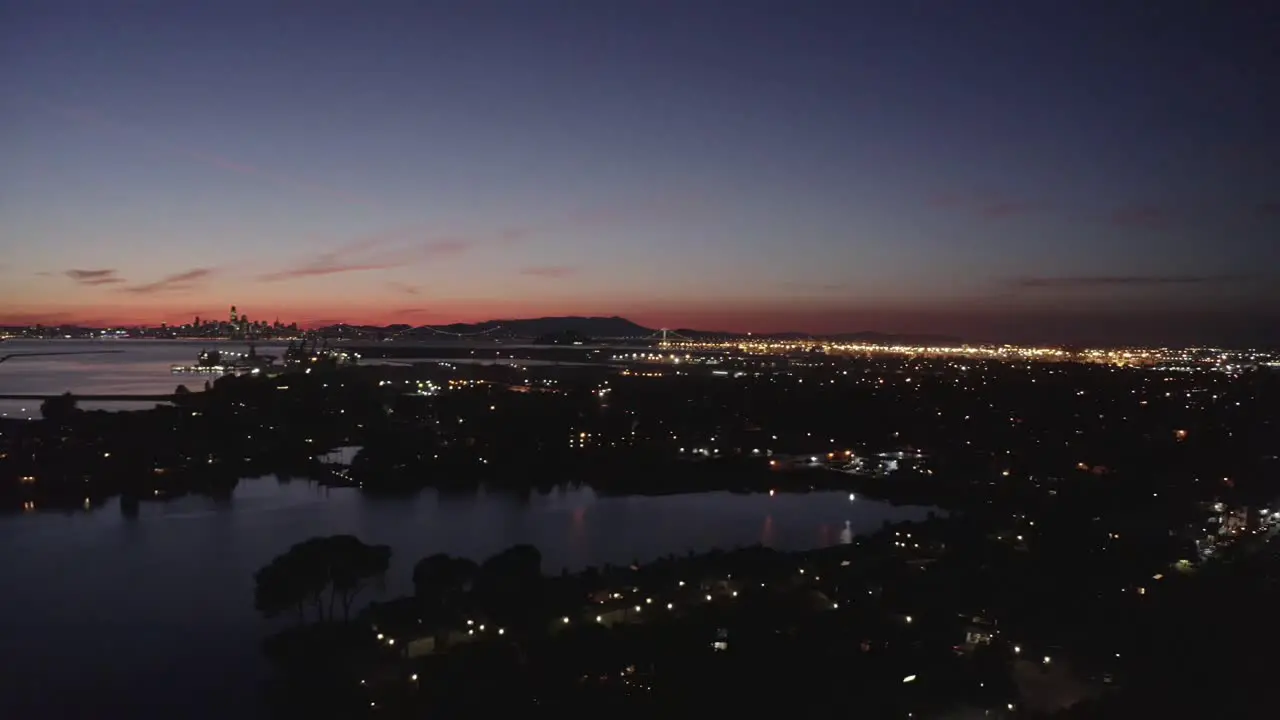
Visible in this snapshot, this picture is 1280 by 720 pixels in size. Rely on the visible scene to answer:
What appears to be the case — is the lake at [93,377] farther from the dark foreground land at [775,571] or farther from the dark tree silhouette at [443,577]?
the dark tree silhouette at [443,577]

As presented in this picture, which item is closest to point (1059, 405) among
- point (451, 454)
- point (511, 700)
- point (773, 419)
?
point (773, 419)

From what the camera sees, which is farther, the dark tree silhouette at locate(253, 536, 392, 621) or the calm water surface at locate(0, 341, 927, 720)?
the dark tree silhouette at locate(253, 536, 392, 621)

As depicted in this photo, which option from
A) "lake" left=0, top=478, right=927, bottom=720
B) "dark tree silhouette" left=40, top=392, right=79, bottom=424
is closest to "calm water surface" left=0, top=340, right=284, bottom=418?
"dark tree silhouette" left=40, top=392, right=79, bottom=424

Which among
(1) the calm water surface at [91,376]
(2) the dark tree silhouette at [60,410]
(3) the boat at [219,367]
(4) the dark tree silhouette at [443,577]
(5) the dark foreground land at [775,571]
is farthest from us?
(3) the boat at [219,367]

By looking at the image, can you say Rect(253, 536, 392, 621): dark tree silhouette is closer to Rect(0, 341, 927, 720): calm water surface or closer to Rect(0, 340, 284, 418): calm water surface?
Rect(0, 341, 927, 720): calm water surface

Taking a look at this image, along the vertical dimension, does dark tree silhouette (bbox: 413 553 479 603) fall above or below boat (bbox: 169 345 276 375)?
below

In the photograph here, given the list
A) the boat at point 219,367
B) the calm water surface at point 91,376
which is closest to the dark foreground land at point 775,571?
the calm water surface at point 91,376

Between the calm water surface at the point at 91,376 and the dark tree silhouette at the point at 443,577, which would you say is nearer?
the dark tree silhouette at the point at 443,577

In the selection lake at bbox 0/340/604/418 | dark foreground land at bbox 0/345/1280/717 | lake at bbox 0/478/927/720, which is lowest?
lake at bbox 0/478/927/720
